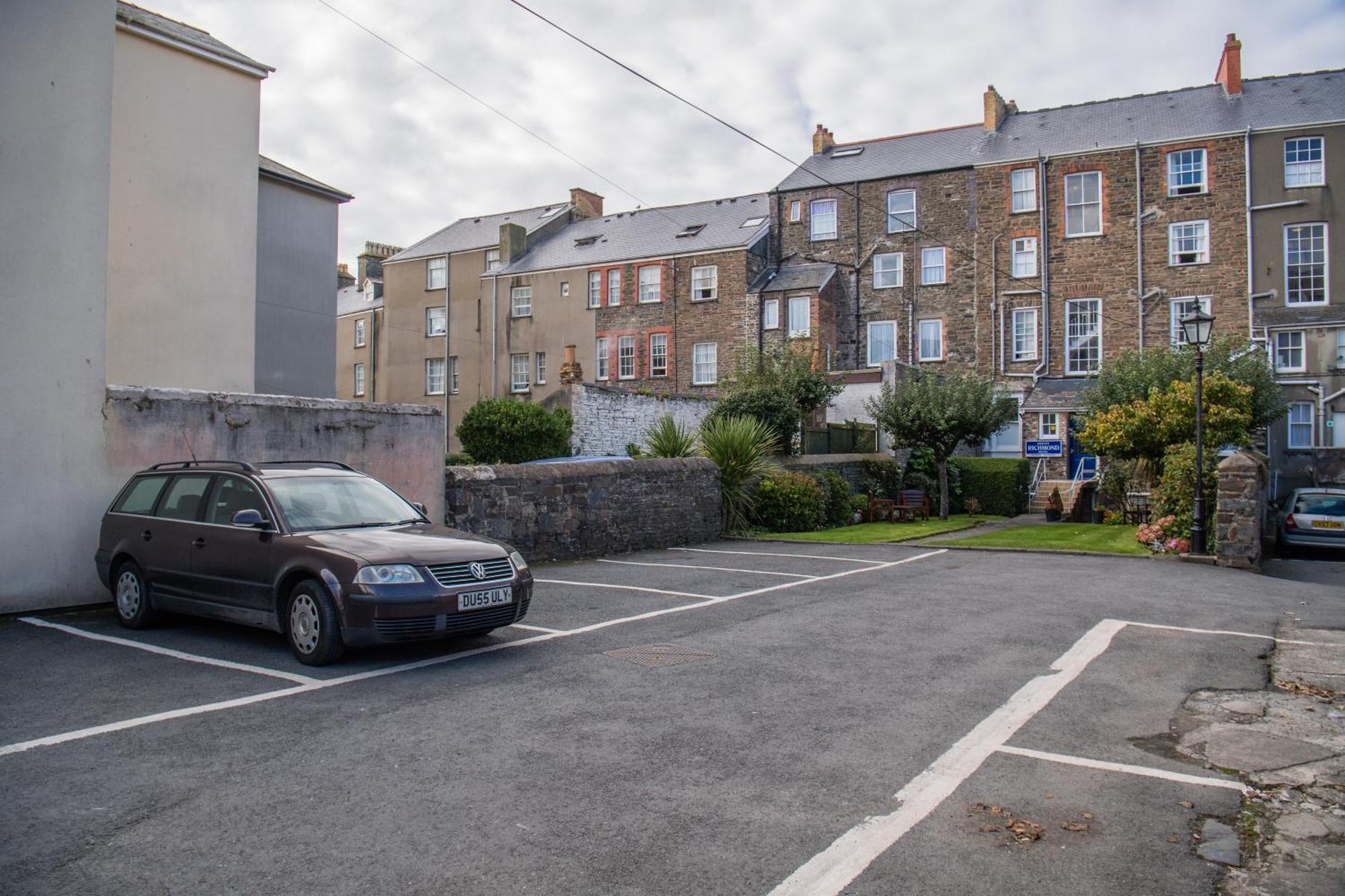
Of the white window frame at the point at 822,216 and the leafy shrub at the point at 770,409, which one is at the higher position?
the white window frame at the point at 822,216

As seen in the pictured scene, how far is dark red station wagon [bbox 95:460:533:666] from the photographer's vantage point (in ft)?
22.7

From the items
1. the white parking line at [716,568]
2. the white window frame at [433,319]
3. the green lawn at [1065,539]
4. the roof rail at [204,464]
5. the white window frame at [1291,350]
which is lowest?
the white parking line at [716,568]

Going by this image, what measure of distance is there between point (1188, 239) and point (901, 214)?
9.90 metres

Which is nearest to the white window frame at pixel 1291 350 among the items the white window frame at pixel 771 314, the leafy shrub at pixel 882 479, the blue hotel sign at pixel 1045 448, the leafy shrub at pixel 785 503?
the blue hotel sign at pixel 1045 448

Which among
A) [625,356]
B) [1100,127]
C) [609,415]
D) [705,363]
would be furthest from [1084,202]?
[609,415]

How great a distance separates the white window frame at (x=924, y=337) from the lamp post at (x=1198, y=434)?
739 inches

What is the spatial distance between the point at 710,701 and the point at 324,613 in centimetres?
305

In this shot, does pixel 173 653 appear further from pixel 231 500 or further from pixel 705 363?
pixel 705 363

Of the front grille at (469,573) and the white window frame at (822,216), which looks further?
the white window frame at (822,216)

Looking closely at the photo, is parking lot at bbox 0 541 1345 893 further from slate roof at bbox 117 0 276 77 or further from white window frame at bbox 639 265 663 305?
white window frame at bbox 639 265 663 305

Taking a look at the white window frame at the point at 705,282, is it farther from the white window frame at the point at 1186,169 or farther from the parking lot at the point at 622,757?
the parking lot at the point at 622,757

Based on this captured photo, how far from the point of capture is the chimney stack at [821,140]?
39.4 metres

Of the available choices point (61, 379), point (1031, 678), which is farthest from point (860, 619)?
point (61, 379)

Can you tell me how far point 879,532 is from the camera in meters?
19.9
